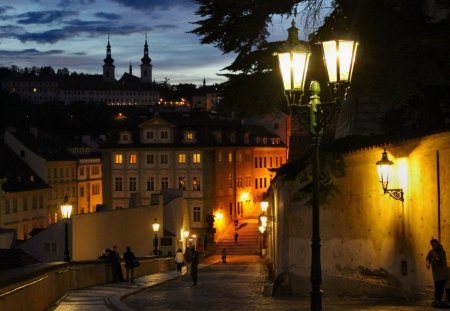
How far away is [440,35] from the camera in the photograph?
15398 millimetres

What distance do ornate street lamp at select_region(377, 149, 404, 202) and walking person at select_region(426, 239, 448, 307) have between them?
7.61 feet

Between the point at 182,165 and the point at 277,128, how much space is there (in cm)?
2005

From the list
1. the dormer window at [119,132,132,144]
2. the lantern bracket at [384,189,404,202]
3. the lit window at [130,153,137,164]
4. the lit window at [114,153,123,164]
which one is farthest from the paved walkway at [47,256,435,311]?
the lit window at [114,153,123,164]

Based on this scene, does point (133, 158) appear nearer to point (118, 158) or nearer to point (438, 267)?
point (118, 158)

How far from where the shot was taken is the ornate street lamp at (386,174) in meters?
16.1

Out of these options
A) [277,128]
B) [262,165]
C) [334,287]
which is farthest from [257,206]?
[334,287]

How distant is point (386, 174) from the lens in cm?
1614

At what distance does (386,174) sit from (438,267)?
272 cm

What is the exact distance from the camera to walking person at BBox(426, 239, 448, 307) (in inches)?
546

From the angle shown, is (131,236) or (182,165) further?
(182,165)

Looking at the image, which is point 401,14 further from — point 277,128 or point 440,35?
point 277,128

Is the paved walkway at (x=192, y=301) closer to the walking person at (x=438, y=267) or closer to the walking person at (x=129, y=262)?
the walking person at (x=438, y=267)

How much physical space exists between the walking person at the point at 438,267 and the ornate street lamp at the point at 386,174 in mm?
2319

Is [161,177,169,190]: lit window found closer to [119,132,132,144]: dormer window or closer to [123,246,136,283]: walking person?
[119,132,132,144]: dormer window
